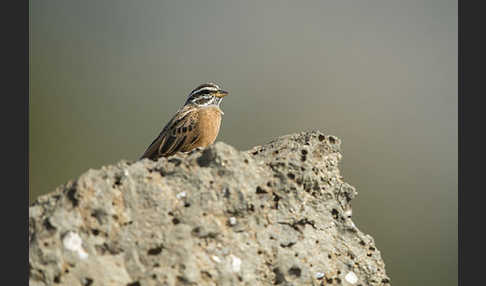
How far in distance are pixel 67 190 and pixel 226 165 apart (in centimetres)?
155

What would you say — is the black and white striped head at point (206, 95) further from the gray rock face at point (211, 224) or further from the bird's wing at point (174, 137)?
the gray rock face at point (211, 224)

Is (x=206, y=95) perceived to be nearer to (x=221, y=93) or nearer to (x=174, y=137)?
(x=221, y=93)

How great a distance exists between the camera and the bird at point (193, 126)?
9734 millimetres

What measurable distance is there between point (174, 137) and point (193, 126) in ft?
1.55

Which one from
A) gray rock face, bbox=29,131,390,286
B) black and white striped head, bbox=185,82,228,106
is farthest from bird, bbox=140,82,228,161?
gray rock face, bbox=29,131,390,286

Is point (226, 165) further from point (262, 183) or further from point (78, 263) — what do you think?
point (78, 263)

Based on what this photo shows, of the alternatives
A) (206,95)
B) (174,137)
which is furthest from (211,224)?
(206,95)

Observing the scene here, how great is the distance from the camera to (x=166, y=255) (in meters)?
5.17

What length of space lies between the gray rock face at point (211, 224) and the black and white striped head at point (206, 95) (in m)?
4.62

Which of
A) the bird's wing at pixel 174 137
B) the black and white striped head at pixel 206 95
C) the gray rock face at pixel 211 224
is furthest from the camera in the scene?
the black and white striped head at pixel 206 95

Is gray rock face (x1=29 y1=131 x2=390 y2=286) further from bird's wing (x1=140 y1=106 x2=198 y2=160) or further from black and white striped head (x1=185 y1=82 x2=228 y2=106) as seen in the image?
black and white striped head (x1=185 y1=82 x2=228 y2=106)

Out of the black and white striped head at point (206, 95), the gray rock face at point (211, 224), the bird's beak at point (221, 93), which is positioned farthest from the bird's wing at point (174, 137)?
the gray rock face at point (211, 224)

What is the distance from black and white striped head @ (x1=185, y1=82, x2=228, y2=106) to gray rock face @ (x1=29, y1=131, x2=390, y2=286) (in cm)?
462

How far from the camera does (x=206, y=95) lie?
36.6 feet
